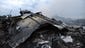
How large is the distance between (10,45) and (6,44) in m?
0.27

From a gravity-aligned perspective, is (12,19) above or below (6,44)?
above

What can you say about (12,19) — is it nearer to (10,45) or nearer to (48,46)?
(10,45)

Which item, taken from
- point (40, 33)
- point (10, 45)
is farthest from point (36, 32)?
point (10, 45)

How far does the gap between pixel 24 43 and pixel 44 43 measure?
2.43ft

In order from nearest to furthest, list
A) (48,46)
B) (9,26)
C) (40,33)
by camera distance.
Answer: (48,46) → (40,33) → (9,26)

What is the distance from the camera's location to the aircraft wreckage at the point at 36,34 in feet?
22.4

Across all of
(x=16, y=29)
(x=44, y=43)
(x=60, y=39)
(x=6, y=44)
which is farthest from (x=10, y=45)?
(x=60, y=39)

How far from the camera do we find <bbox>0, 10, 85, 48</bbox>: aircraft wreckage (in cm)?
683

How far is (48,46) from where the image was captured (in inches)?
261

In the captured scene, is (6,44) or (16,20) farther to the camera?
(16,20)

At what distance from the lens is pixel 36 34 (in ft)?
23.2

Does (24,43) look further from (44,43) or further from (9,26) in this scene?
(9,26)

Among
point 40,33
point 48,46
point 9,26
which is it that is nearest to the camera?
point 48,46

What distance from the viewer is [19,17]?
7.76 metres
